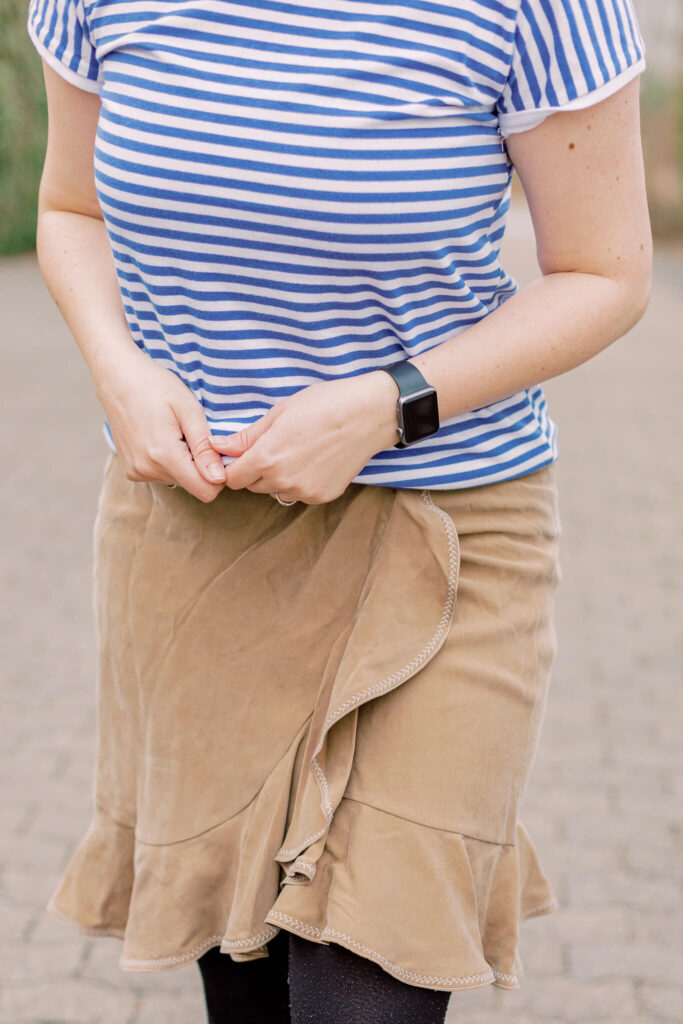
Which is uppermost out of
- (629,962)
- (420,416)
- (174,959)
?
(420,416)

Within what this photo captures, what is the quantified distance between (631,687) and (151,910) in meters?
2.88

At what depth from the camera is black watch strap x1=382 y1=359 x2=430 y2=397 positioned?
1410mm

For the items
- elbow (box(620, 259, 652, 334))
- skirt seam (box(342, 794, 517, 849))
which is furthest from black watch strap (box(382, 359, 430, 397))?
skirt seam (box(342, 794, 517, 849))

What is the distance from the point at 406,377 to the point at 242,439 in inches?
8.1

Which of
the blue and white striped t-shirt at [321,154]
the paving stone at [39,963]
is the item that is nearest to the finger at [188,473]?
the blue and white striped t-shirt at [321,154]

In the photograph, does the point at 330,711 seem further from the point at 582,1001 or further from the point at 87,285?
the point at 582,1001

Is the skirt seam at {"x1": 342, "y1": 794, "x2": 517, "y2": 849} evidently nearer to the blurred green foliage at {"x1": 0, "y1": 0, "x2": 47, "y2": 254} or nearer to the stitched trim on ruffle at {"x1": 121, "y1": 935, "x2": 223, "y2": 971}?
the stitched trim on ruffle at {"x1": 121, "y1": 935, "x2": 223, "y2": 971}

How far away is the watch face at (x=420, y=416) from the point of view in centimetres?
141

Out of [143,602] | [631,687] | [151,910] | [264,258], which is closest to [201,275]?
[264,258]

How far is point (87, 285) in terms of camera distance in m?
1.66

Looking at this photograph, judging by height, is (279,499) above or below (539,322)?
below

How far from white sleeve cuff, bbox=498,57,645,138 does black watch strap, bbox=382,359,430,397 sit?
0.93 ft

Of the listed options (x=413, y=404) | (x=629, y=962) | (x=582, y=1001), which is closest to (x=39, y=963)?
(x=582, y=1001)

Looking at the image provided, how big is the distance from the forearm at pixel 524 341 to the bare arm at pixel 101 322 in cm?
29
